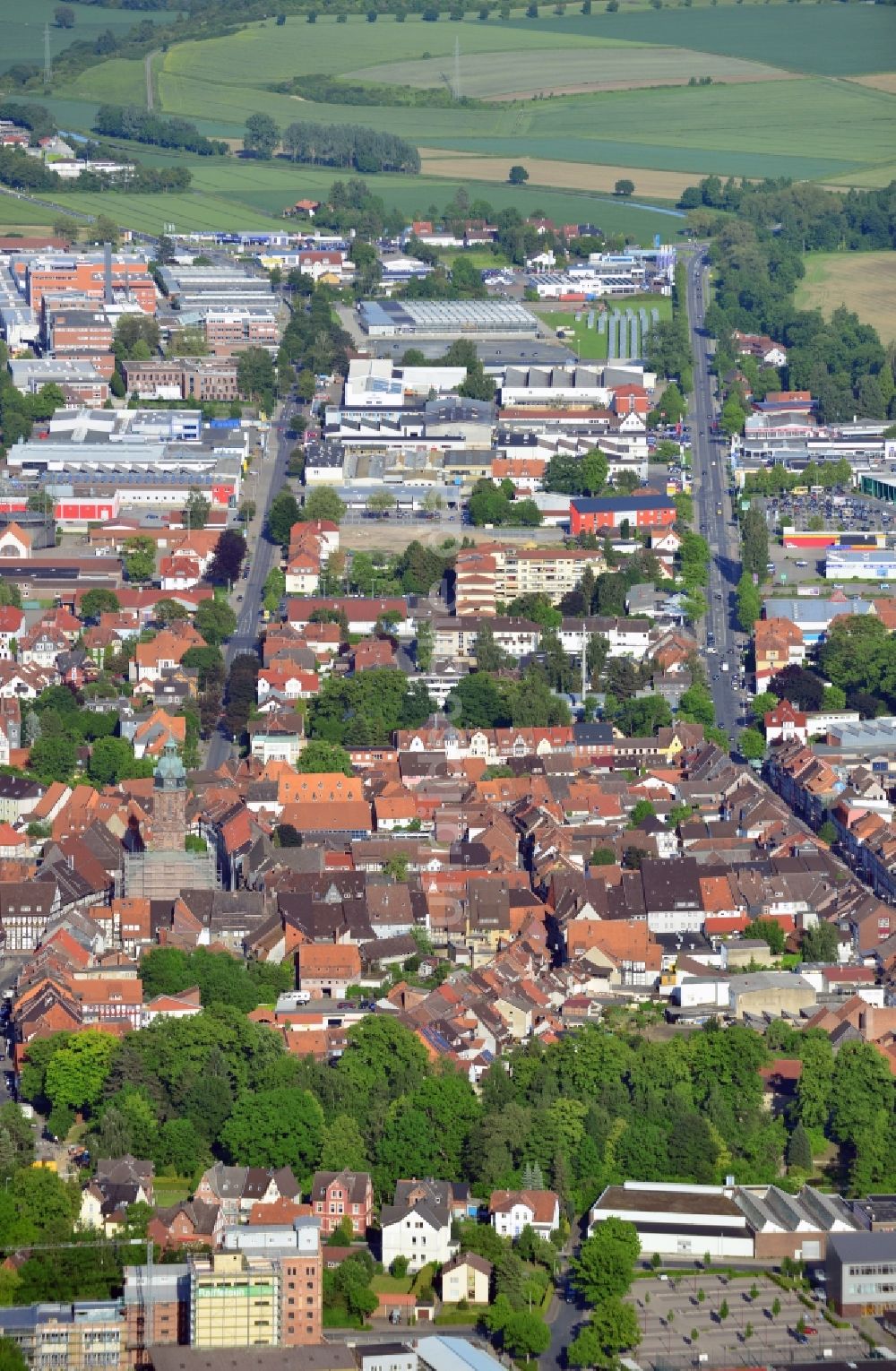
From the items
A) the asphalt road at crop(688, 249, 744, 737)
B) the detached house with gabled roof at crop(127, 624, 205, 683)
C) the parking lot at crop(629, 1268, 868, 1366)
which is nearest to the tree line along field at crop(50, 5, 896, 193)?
the asphalt road at crop(688, 249, 744, 737)

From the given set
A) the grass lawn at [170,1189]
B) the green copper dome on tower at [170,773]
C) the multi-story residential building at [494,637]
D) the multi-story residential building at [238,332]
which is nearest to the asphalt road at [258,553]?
the multi-story residential building at [494,637]

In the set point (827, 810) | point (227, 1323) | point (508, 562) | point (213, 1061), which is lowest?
point (227, 1323)

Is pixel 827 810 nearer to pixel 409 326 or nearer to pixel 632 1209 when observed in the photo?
pixel 632 1209

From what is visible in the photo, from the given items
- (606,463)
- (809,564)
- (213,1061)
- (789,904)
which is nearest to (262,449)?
(606,463)

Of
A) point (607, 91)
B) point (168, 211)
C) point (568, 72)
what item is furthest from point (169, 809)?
point (568, 72)

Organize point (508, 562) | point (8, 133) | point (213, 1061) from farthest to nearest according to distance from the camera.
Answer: point (8, 133)
point (508, 562)
point (213, 1061)

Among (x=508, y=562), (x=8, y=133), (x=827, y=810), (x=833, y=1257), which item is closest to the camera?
(x=833, y=1257)
